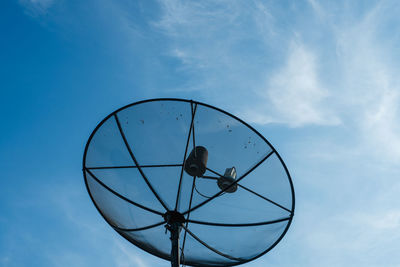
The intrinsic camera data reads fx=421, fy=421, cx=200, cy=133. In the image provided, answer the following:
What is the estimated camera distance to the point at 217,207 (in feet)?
23.8

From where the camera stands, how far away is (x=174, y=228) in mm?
6168

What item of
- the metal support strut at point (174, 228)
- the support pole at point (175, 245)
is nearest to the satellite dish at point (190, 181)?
the metal support strut at point (174, 228)

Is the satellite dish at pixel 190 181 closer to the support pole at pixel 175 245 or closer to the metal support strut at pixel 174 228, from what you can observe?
the metal support strut at pixel 174 228

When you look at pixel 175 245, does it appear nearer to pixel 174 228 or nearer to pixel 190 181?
pixel 174 228

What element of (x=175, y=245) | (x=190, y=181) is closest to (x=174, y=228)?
(x=175, y=245)

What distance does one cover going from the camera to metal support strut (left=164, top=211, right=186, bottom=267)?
18.2ft

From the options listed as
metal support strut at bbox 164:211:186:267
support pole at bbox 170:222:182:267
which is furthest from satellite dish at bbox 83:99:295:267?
support pole at bbox 170:222:182:267

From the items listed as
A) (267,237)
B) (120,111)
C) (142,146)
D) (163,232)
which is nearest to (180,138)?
(142,146)

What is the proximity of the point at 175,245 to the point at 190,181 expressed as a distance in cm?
162

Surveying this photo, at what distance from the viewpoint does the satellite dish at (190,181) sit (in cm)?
667

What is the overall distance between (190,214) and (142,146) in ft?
4.57

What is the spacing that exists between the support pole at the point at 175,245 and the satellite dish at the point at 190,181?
210 mm

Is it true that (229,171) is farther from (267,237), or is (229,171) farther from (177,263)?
(177,263)

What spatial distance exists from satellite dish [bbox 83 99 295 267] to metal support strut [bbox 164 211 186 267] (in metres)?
0.02
